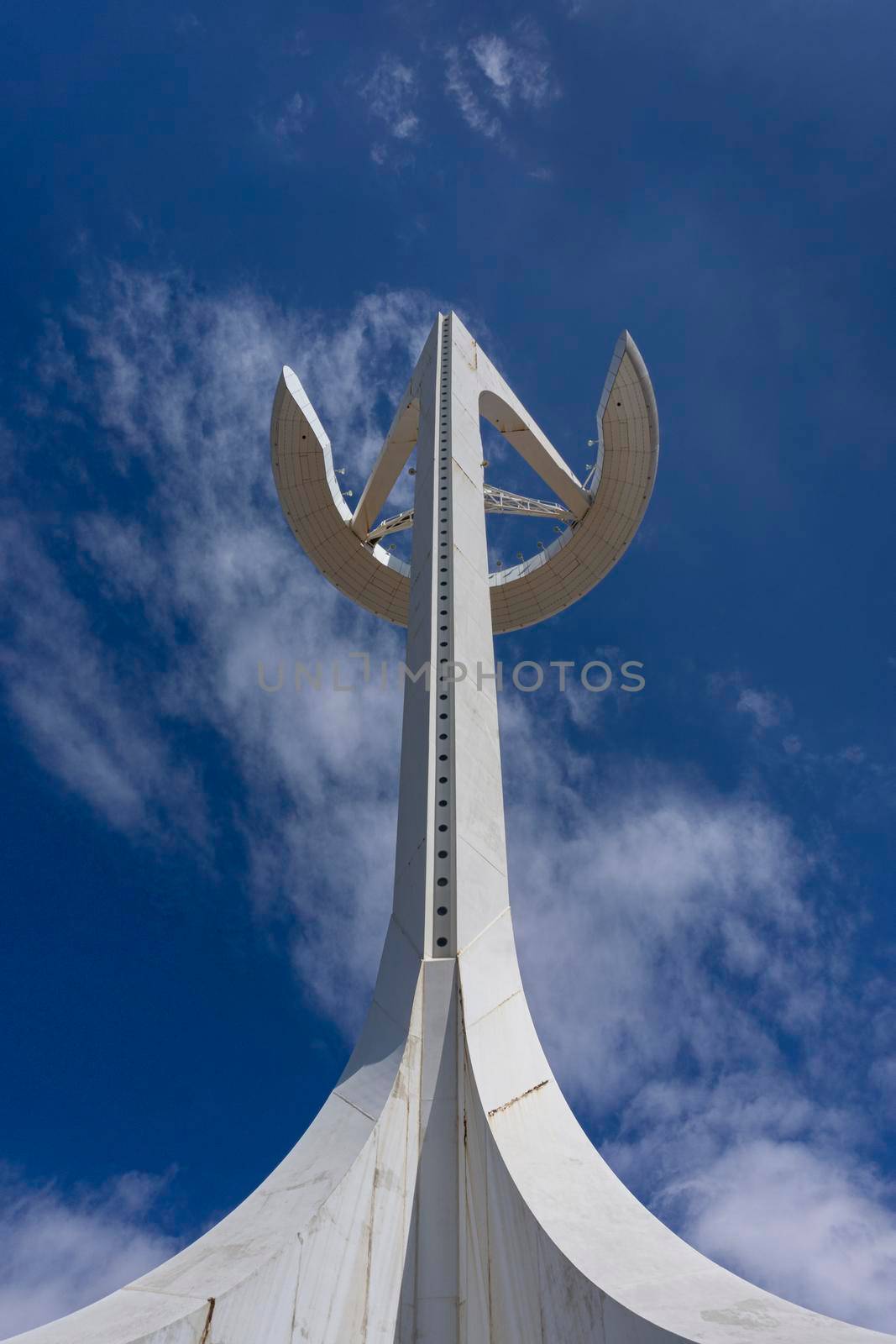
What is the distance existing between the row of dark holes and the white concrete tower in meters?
0.03

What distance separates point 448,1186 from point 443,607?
21.6 ft

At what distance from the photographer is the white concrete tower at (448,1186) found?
514cm

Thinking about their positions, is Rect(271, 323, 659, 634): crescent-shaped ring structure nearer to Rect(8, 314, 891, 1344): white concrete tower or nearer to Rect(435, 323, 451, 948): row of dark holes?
Rect(435, 323, 451, 948): row of dark holes

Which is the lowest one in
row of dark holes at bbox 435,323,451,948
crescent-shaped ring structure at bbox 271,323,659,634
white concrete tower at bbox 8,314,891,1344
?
white concrete tower at bbox 8,314,891,1344

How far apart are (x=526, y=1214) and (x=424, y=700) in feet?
17.6

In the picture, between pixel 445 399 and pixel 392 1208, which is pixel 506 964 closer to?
pixel 392 1208

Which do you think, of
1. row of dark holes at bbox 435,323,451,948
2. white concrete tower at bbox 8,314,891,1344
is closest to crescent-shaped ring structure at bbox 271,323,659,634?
row of dark holes at bbox 435,323,451,948

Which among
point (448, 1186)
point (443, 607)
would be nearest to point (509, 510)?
point (443, 607)

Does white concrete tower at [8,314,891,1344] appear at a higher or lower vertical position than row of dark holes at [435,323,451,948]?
lower

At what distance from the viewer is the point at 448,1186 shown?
6.84 m

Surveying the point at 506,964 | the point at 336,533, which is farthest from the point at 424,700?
the point at 336,533

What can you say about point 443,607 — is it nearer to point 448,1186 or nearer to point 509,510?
point 448,1186

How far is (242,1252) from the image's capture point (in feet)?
18.8

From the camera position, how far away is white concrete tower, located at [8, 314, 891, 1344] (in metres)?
5.14
